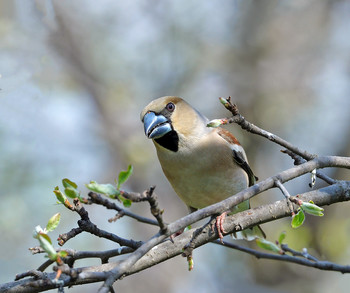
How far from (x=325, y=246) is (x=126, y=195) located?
5329 mm

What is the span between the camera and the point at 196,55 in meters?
9.69

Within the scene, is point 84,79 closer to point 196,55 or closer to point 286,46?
point 196,55

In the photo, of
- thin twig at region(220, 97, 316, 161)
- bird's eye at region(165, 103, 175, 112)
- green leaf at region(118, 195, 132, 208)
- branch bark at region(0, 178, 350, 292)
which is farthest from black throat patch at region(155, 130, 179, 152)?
green leaf at region(118, 195, 132, 208)

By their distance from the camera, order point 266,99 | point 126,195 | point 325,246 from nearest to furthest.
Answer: point 126,195 → point 325,246 → point 266,99

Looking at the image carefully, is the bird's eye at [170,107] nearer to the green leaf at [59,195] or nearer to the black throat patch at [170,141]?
the black throat patch at [170,141]

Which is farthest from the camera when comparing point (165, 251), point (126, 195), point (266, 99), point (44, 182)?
point (44, 182)

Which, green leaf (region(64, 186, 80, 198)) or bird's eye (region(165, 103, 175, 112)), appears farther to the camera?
bird's eye (region(165, 103, 175, 112))

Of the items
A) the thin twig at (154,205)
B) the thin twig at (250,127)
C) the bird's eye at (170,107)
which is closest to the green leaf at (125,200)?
the thin twig at (154,205)

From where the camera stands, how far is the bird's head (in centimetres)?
409

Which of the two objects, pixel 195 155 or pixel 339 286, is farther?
pixel 339 286

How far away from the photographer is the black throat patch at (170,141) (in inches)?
165

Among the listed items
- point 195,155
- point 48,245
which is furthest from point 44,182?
point 48,245

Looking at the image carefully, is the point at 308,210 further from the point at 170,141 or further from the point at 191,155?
the point at 170,141

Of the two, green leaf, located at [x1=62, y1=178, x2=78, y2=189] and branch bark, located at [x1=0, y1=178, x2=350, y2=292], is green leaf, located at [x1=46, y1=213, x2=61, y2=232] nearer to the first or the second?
green leaf, located at [x1=62, y1=178, x2=78, y2=189]
